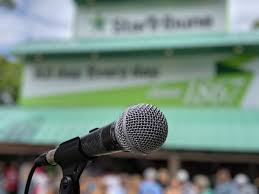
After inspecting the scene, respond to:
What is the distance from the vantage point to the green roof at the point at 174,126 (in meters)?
10.4

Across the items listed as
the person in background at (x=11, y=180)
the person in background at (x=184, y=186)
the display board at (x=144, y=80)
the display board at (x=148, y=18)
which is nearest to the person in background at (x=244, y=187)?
the person in background at (x=184, y=186)

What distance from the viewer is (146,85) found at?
12.6 m

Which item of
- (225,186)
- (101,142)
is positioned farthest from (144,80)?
(101,142)

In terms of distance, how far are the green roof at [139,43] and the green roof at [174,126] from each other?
1.71 metres

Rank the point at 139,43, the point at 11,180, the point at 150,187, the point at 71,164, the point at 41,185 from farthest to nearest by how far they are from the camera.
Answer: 1. the point at 139,43
2. the point at 11,180
3. the point at 41,185
4. the point at 150,187
5. the point at 71,164

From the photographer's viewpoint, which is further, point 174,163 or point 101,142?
Answer: point 174,163

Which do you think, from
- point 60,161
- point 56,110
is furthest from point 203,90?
point 60,161

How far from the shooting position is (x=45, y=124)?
12.2m

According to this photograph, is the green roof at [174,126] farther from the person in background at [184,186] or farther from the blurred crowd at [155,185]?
the person in background at [184,186]

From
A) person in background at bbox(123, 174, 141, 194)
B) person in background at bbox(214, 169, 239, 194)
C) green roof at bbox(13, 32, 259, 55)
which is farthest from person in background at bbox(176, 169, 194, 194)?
green roof at bbox(13, 32, 259, 55)

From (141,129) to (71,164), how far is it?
431 millimetres

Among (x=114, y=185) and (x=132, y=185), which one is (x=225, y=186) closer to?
(x=132, y=185)

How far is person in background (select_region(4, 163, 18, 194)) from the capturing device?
11.5m

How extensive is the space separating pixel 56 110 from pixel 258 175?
6.11 metres
